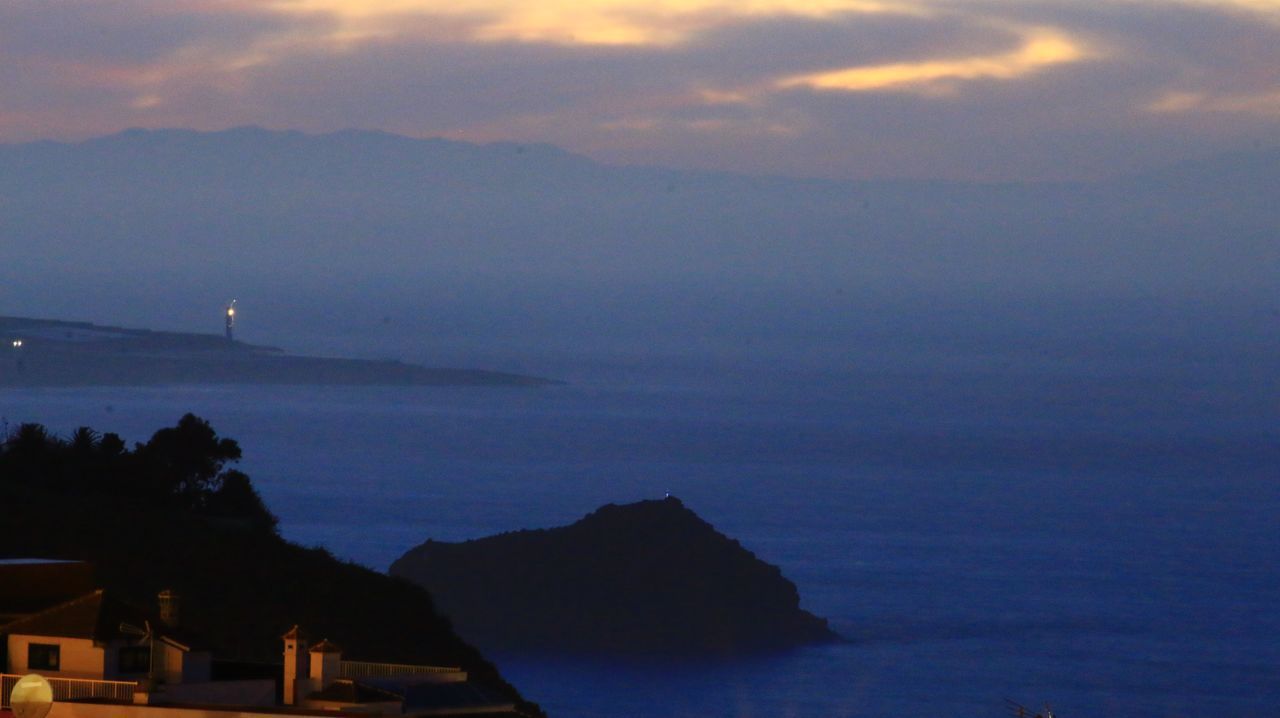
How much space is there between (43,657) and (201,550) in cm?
2338

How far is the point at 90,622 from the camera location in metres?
18.2

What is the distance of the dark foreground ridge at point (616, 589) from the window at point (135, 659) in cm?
6972

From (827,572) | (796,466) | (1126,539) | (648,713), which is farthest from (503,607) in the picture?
(796,466)

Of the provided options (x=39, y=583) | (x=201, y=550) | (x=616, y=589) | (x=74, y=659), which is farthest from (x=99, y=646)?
(x=616, y=589)

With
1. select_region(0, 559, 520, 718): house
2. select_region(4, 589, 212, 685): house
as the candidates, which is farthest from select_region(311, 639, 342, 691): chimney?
select_region(4, 589, 212, 685): house

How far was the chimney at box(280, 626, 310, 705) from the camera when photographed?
18.3m

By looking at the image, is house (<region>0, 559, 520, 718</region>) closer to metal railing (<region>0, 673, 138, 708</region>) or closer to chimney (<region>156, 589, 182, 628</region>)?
metal railing (<region>0, 673, 138, 708</region>)

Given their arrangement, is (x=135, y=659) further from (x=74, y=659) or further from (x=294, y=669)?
(x=294, y=669)

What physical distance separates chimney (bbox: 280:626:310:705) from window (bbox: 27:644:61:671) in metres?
1.89

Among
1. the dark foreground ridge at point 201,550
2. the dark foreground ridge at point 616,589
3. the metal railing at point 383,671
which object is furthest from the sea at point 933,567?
the metal railing at point 383,671

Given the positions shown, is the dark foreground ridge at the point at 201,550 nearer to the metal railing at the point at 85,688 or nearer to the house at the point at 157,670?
the house at the point at 157,670

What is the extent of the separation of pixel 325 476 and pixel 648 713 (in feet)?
351

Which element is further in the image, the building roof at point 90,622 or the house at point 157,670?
the building roof at point 90,622

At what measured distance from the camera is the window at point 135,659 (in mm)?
18141
